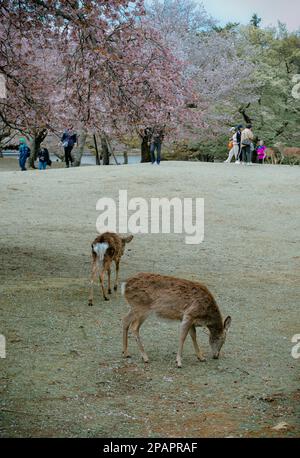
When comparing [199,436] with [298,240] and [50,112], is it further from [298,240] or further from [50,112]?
[298,240]

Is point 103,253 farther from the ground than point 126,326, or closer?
farther from the ground

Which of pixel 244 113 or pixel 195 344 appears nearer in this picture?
pixel 195 344

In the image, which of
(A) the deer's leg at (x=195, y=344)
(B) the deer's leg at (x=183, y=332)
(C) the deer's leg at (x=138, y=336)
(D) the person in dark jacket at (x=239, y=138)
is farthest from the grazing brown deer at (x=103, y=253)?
(D) the person in dark jacket at (x=239, y=138)

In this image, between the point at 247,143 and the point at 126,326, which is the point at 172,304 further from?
the point at 247,143

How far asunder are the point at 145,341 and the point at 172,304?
1.10 m

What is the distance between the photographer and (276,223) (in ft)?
62.3

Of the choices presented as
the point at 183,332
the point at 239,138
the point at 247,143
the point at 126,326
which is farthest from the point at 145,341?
the point at 239,138

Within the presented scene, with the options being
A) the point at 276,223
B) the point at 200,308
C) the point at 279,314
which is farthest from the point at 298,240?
the point at 200,308

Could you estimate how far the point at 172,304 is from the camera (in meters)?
7.18

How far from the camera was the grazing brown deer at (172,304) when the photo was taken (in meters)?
7.18

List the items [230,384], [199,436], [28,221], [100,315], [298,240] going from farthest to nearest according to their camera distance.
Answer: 1. [28,221]
2. [298,240]
3. [100,315]
4. [230,384]
5. [199,436]

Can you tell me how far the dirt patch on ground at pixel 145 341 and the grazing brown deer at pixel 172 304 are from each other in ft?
1.20

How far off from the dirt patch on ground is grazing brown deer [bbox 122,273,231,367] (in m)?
0.37

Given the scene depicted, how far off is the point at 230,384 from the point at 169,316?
916 millimetres
